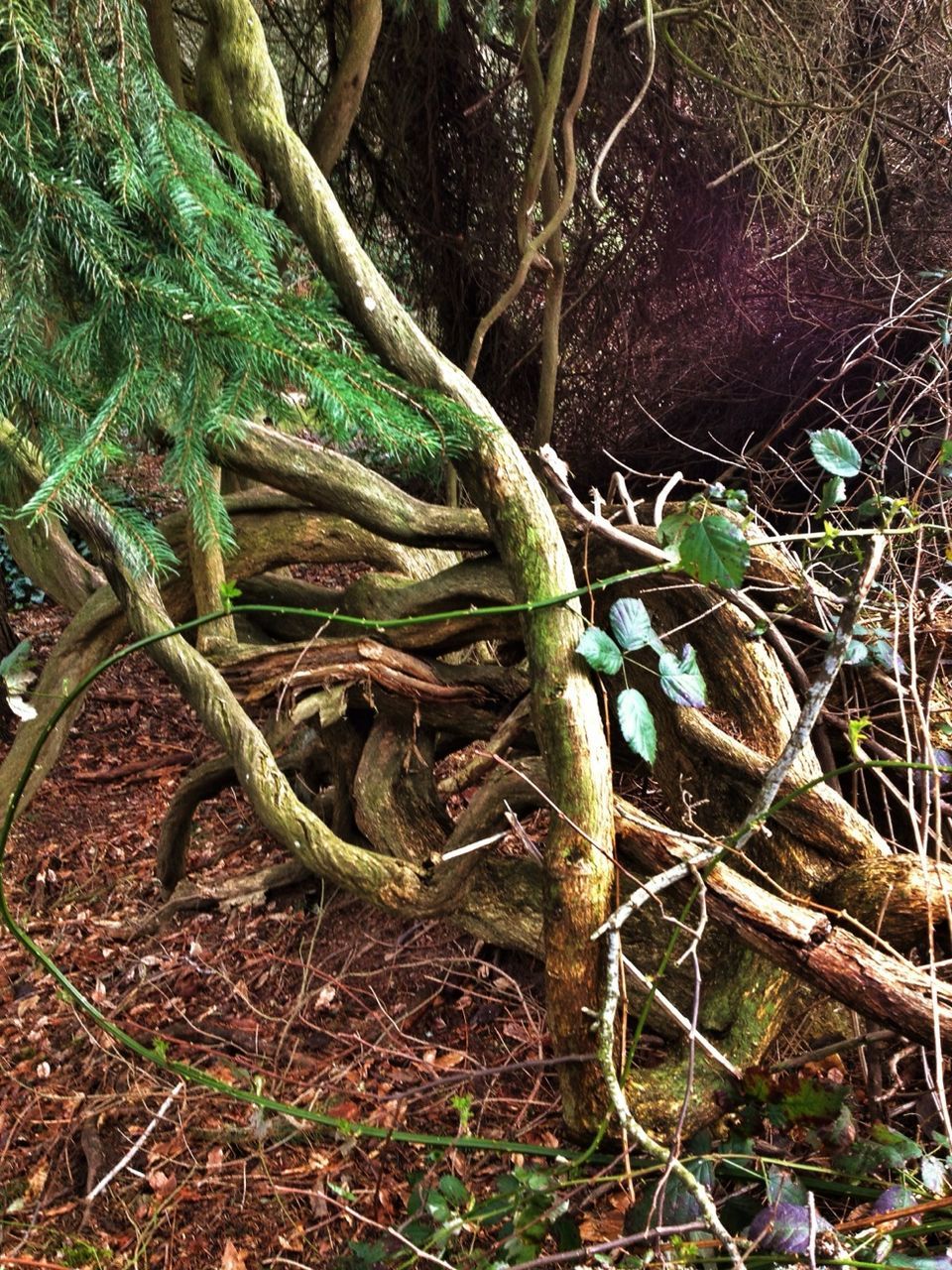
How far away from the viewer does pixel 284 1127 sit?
2234 millimetres

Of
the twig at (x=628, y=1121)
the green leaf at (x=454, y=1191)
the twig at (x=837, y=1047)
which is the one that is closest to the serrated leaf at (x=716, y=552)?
the twig at (x=628, y=1121)

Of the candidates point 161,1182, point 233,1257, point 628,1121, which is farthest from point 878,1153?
point 161,1182

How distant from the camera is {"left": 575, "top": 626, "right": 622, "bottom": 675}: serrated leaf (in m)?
1.67

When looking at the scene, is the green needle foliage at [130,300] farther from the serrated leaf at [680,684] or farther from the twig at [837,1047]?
the twig at [837,1047]

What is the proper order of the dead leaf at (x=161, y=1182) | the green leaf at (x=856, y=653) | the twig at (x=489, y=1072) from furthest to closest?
the dead leaf at (x=161, y=1182) → the green leaf at (x=856, y=653) → the twig at (x=489, y=1072)

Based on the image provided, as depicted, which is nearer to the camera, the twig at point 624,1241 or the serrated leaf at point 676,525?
the twig at point 624,1241

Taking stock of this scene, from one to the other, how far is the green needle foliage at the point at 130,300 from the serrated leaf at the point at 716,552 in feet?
1.99

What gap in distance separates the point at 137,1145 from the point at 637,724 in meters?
1.62

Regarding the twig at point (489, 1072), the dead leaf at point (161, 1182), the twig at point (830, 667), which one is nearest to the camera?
the twig at point (830, 667)

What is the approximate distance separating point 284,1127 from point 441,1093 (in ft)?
1.23

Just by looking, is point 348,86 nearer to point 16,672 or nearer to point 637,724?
point 16,672

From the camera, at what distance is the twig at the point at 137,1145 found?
2.14m

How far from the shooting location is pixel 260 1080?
2.01 m

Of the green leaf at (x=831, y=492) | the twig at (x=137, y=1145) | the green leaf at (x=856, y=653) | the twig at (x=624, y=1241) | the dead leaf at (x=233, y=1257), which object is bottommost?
the dead leaf at (x=233, y=1257)
